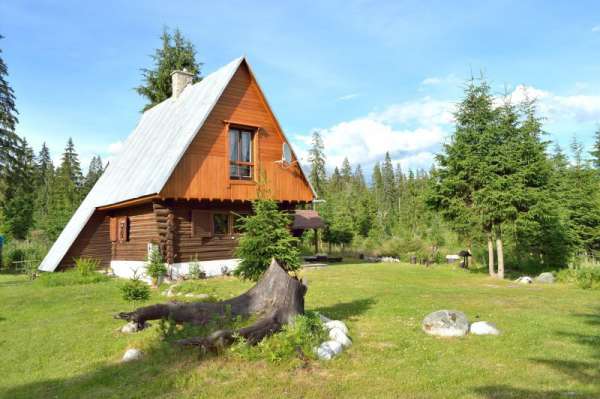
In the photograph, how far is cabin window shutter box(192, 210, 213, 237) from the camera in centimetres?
1830

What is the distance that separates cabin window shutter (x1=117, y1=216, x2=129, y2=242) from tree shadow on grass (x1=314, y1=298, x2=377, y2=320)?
12963 mm

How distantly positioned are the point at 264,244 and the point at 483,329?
4.37m

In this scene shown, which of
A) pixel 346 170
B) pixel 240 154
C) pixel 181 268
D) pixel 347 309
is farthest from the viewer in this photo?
pixel 346 170

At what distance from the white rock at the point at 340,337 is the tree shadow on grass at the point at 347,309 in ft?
6.22

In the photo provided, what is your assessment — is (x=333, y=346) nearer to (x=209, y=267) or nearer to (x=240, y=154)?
(x=209, y=267)

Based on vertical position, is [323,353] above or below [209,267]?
below

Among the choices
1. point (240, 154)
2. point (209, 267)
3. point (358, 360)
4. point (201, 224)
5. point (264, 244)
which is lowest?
point (358, 360)

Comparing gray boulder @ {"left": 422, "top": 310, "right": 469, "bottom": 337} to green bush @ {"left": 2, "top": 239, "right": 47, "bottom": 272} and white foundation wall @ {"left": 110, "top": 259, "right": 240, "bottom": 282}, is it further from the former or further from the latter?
green bush @ {"left": 2, "top": 239, "right": 47, "bottom": 272}

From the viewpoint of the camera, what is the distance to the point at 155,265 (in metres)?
16.4

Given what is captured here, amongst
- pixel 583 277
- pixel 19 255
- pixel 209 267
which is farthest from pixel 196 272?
pixel 19 255

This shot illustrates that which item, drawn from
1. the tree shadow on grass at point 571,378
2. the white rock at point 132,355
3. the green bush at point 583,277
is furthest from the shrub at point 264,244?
the green bush at point 583,277

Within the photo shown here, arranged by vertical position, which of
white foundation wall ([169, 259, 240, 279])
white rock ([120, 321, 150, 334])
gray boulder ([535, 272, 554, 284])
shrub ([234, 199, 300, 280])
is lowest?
gray boulder ([535, 272, 554, 284])

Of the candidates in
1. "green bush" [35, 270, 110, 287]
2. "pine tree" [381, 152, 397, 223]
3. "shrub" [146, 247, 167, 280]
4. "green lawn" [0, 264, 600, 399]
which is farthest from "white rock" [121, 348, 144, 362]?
"pine tree" [381, 152, 397, 223]

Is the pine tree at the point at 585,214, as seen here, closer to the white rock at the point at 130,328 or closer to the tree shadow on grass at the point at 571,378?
the tree shadow on grass at the point at 571,378
